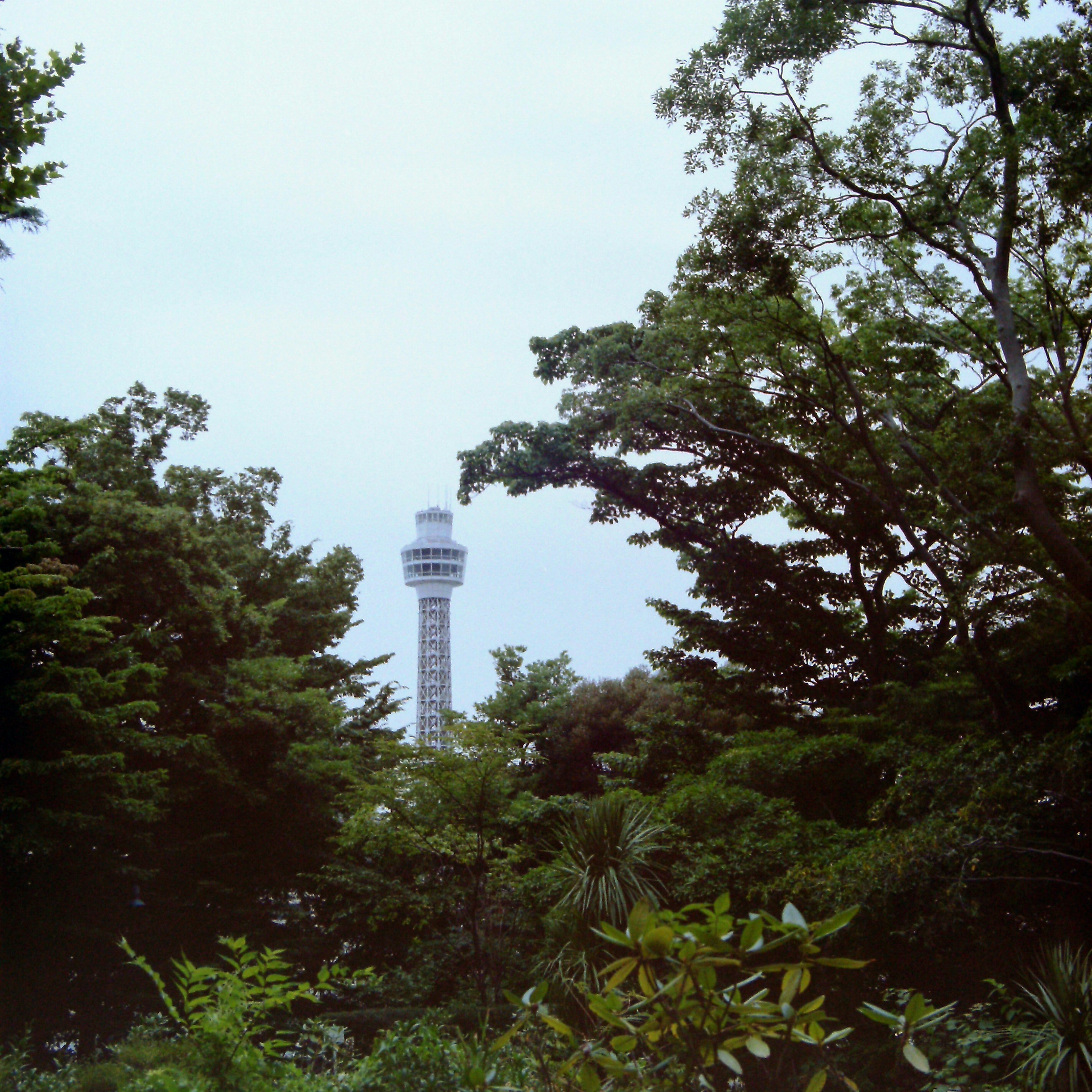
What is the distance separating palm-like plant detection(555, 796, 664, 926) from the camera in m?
8.24

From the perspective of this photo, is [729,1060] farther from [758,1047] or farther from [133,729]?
[133,729]

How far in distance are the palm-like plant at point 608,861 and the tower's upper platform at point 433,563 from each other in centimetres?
4406

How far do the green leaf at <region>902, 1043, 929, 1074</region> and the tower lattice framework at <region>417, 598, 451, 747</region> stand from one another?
131 feet

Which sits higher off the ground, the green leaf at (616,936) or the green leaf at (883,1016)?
the green leaf at (616,936)

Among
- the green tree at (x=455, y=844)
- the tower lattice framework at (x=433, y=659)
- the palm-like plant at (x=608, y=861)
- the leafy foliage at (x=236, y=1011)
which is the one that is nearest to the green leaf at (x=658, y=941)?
the leafy foliage at (x=236, y=1011)

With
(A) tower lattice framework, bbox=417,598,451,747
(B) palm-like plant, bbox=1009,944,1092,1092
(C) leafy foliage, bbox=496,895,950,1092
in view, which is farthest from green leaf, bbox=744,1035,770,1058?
(A) tower lattice framework, bbox=417,598,451,747

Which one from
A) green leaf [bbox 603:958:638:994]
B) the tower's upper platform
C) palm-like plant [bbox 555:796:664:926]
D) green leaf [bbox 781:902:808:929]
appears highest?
the tower's upper platform

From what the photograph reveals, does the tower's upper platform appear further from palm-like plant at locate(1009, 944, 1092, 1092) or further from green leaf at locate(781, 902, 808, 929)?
green leaf at locate(781, 902, 808, 929)

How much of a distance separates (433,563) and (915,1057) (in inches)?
2083

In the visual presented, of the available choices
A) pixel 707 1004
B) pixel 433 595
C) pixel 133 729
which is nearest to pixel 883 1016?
pixel 707 1004

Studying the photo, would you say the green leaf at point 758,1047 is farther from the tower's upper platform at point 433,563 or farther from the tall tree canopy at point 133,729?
the tower's upper platform at point 433,563

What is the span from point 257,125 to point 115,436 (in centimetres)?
686

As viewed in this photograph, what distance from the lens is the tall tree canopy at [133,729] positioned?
11.1 metres

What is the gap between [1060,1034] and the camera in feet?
18.0
